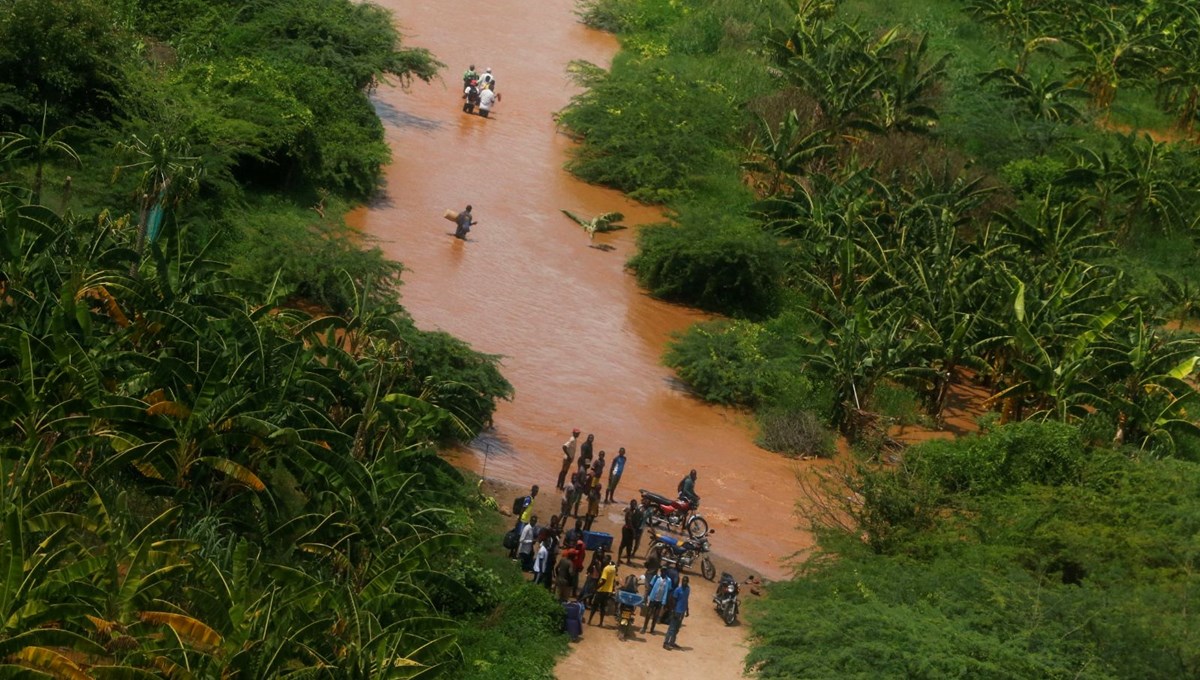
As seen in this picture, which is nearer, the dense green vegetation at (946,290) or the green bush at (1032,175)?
the dense green vegetation at (946,290)

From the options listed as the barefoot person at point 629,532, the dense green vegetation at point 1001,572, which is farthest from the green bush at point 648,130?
the barefoot person at point 629,532

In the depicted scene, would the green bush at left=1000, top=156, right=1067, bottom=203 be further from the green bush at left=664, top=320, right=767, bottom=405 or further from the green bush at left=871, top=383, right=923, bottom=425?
the green bush at left=871, top=383, right=923, bottom=425

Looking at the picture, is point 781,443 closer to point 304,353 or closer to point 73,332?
point 304,353

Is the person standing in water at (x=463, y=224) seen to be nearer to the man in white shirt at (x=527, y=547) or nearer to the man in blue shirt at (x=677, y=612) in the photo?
the man in white shirt at (x=527, y=547)

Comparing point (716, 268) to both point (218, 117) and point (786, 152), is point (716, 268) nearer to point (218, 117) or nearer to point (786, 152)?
point (786, 152)

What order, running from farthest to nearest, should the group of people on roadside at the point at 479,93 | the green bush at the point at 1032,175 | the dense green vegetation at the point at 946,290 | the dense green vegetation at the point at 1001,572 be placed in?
the group of people on roadside at the point at 479,93
the green bush at the point at 1032,175
the dense green vegetation at the point at 946,290
the dense green vegetation at the point at 1001,572

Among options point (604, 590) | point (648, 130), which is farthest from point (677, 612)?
point (648, 130)
